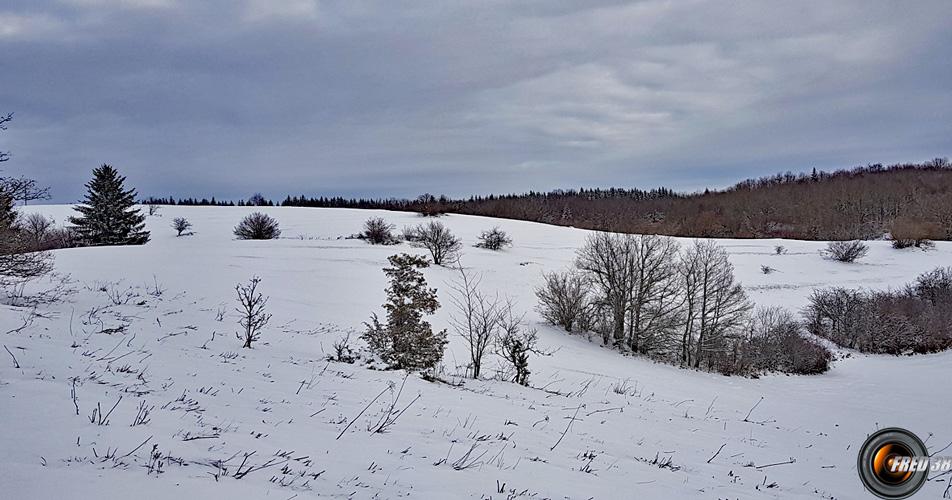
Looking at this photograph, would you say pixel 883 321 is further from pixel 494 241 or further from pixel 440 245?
pixel 494 241

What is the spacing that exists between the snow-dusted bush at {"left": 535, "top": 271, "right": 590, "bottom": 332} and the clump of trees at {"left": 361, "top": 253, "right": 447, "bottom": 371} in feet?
50.8

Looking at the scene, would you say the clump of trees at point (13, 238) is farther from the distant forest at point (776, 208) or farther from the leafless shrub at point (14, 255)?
the distant forest at point (776, 208)

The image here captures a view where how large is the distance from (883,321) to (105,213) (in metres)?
58.1

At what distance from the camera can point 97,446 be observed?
139 inches

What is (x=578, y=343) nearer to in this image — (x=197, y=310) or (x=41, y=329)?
(x=197, y=310)

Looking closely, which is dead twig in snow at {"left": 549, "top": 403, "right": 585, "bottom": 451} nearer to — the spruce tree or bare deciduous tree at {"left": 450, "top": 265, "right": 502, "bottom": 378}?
bare deciduous tree at {"left": 450, "top": 265, "right": 502, "bottom": 378}

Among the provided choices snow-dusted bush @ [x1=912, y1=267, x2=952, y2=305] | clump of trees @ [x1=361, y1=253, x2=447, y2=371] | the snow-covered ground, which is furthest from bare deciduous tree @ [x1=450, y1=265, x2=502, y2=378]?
snow-dusted bush @ [x1=912, y1=267, x2=952, y2=305]

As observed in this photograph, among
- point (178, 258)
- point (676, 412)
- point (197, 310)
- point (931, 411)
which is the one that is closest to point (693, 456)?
point (676, 412)

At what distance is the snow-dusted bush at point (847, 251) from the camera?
4600 centimetres

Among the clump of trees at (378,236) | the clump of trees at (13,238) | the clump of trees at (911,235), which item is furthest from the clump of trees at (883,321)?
the clump of trees at (13,238)

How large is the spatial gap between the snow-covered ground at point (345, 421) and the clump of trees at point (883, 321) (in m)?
11.6

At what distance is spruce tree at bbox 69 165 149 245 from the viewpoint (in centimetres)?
4038

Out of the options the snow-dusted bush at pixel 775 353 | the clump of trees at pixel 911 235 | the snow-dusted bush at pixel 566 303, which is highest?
the clump of trees at pixel 911 235

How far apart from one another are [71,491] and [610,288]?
2586 centimetres
